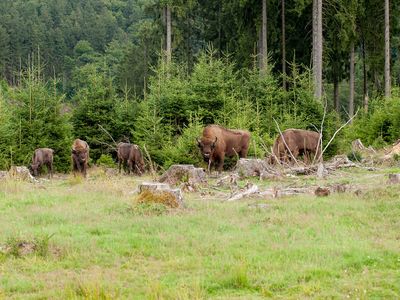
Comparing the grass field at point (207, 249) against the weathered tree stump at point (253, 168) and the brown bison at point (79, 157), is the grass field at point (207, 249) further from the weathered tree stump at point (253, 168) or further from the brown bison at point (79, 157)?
the brown bison at point (79, 157)

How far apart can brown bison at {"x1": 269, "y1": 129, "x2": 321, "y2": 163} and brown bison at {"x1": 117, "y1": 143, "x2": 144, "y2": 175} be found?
5450 millimetres

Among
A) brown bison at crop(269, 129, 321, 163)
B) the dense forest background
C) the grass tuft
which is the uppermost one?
the dense forest background

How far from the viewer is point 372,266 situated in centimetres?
837

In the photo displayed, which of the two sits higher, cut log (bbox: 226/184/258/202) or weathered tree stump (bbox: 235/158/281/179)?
weathered tree stump (bbox: 235/158/281/179)

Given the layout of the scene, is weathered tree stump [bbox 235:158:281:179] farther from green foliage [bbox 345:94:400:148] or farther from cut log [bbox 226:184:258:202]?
green foliage [bbox 345:94:400:148]

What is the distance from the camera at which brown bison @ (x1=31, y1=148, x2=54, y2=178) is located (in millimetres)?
23172

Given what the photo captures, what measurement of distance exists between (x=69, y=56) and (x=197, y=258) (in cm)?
10892

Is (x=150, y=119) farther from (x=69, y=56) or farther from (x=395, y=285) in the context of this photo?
(x=69, y=56)

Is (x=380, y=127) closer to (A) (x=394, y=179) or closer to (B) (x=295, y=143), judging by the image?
(B) (x=295, y=143)

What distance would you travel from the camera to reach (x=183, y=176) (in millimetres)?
17594

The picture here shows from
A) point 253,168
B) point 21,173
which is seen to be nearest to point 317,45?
point 253,168

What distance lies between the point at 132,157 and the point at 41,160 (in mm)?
3482

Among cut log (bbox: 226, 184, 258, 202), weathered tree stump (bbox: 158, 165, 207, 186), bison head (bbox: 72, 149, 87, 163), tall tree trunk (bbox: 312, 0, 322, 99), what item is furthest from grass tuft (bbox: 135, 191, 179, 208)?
tall tree trunk (bbox: 312, 0, 322, 99)

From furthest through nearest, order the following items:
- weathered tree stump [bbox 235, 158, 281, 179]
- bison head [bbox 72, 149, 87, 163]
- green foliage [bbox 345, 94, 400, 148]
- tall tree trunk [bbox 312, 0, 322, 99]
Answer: tall tree trunk [bbox 312, 0, 322, 99]
green foliage [bbox 345, 94, 400, 148]
bison head [bbox 72, 149, 87, 163]
weathered tree stump [bbox 235, 158, 281, 179]
